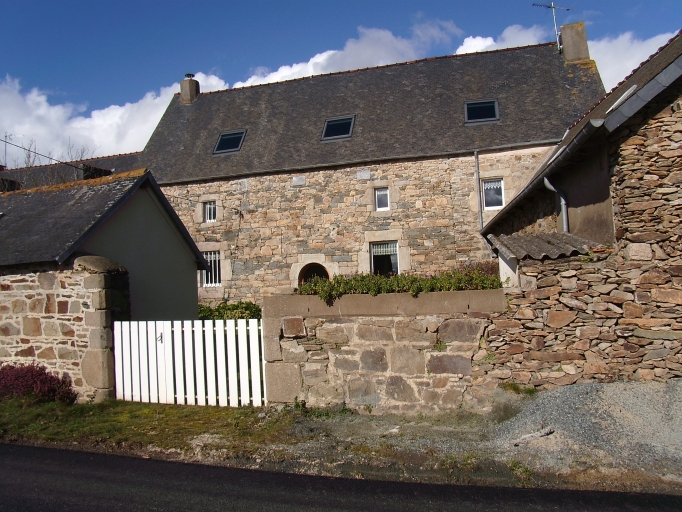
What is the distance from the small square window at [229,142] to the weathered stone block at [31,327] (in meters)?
11.3

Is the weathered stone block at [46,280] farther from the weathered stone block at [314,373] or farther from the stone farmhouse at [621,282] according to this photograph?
the stone farmhouse at [621,282]

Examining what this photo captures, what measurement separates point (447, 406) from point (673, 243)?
3.20 metres

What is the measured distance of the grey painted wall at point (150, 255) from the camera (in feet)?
31.5

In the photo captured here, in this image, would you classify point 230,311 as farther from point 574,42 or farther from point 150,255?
point 574,42

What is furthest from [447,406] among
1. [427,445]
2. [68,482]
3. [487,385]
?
[68,482]

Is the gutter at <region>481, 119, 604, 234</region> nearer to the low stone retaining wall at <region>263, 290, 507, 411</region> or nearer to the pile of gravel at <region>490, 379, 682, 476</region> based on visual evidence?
the low stone retaining wall at <region>263, 290, 507, 411</region>

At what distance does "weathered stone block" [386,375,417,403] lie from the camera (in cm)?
650

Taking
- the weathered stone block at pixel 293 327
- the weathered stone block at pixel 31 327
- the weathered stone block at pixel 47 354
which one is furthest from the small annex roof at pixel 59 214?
the weathered stone block at pixel 293 327

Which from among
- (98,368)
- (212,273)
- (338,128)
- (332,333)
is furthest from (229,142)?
(332,333)

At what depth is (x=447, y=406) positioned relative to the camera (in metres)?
6.35

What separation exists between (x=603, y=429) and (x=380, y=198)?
1258 centimetres

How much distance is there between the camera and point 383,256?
55.5 feet

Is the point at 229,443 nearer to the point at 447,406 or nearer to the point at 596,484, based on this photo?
the point at 447,406

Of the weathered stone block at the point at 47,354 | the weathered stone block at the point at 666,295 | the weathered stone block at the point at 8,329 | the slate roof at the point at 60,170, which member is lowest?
the weathered stone block at the point at 47,354
